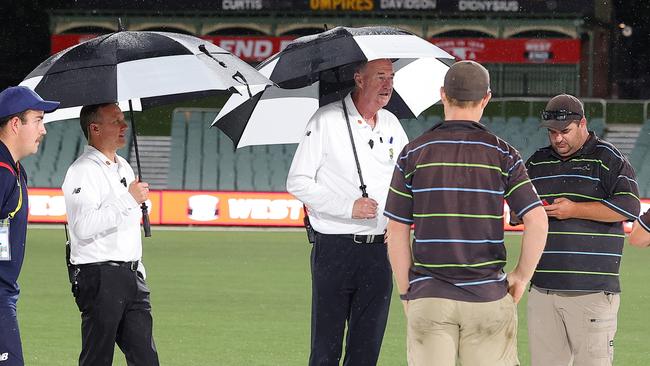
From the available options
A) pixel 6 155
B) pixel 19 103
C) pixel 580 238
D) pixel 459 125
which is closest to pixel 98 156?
pixel 19 103

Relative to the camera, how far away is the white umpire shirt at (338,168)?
6695mm

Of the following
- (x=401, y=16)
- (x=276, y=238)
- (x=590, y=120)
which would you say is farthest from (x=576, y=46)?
(x=276, y=238)

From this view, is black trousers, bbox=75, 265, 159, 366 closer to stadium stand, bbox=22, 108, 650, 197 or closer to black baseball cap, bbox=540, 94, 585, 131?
black baseball cap, bbox=540, 94, 585, 131

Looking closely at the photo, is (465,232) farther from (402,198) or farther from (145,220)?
(145,220)

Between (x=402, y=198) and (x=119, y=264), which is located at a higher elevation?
(x=402, y=198)

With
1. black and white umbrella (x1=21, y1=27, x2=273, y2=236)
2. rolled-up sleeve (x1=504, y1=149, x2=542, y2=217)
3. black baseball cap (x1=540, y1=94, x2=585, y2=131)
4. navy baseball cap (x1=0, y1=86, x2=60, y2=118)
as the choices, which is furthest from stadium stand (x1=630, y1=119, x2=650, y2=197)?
navy baseball cap (x1=0, y1=86, x2=60, y2=118)

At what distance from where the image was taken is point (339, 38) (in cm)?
688

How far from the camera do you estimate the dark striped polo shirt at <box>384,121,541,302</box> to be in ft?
16.2

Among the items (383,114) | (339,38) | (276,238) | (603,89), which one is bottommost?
(276,238)

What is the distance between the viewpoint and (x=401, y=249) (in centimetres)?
511

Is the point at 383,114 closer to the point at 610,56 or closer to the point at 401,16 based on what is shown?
the point at 401,16

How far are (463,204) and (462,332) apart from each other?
0.56 meters

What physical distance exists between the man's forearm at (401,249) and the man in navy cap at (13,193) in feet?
5.71

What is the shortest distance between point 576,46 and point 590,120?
236cm
